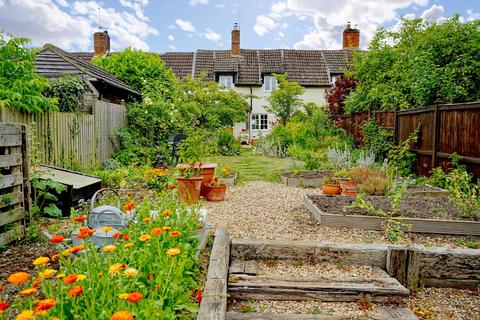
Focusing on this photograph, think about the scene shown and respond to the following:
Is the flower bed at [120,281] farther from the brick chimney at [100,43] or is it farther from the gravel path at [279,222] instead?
the brick chimney at [100,43]

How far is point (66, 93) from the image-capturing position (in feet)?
30.6

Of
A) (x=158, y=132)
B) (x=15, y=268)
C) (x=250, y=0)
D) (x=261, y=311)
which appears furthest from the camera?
(x=158, y=132)

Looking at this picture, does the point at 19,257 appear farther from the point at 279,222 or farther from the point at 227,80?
the point at 227,80

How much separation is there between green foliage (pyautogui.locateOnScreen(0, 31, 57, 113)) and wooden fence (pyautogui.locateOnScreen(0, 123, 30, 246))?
2.32 meters

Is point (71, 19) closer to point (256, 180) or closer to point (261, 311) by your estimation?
point (256, 180)

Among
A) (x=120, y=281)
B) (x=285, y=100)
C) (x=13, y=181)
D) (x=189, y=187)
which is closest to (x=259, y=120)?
(x=285, y=100)

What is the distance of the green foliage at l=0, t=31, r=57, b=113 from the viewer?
6492mm

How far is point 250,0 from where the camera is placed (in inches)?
357

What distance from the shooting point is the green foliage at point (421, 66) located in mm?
9758

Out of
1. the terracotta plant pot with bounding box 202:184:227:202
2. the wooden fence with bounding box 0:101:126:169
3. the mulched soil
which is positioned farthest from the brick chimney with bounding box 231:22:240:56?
the mulched soil

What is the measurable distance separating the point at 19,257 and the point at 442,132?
7.77m

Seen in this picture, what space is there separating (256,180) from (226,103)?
12348 mm

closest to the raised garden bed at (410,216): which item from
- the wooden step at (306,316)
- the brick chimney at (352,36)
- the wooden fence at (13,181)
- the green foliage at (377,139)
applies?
the wooden step at (306,316)

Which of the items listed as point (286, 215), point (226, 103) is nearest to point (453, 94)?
point (286, 215)
